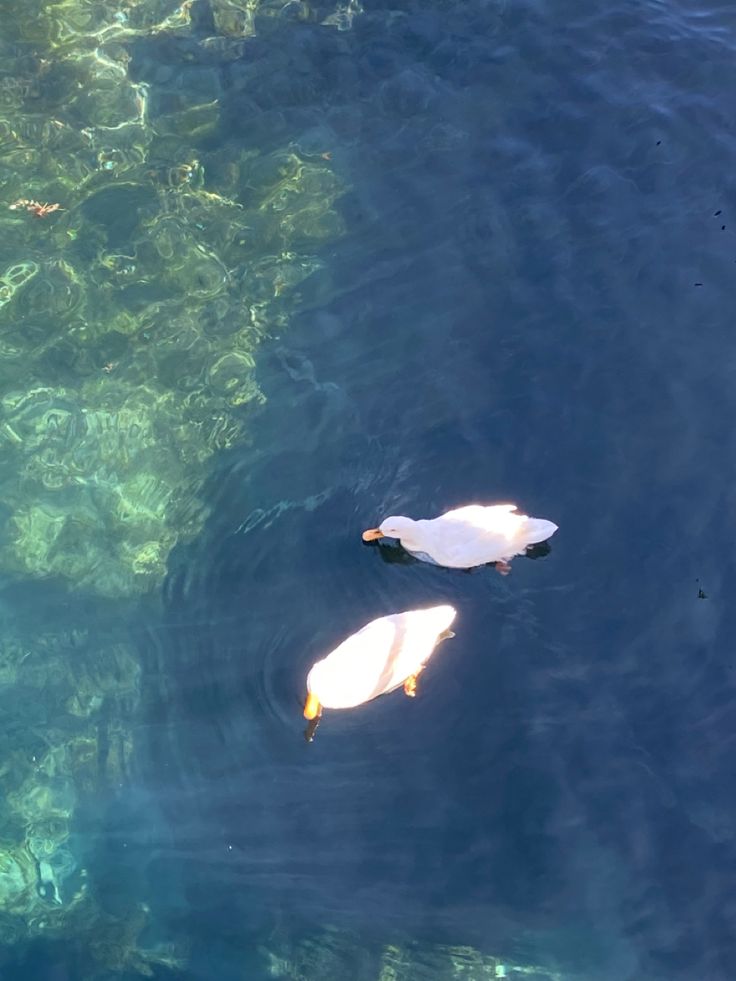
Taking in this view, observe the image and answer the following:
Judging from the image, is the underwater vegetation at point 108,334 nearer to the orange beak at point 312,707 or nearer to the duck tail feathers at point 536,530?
the orange beak at point 312,707

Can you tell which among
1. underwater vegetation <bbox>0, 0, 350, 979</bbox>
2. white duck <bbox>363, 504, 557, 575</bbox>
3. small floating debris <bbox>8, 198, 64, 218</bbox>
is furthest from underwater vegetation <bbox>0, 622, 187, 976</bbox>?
small floating debris <bbox>8, 198, 64, 218</bbox>

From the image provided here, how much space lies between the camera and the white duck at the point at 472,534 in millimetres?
8070

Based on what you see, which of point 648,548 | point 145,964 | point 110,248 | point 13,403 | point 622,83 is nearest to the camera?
point 145,964

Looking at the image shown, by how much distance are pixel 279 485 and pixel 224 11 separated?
6686mm

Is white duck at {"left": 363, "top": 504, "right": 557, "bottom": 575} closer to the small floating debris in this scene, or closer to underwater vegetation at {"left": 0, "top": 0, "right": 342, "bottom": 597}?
underwater vegetation at {"left": 0, "top": 0, "right": 342, "bottom": 597}

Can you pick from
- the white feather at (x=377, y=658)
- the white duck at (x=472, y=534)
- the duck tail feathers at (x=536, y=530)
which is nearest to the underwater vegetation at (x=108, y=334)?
the white feather at (x=377, y=658)

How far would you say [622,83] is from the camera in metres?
11.3

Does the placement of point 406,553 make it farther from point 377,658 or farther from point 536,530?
point 377,658

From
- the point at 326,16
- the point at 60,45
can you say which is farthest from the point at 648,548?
the point at 60,45

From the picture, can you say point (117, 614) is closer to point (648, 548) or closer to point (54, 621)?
point (54, 621)

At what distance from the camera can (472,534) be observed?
26.5ft

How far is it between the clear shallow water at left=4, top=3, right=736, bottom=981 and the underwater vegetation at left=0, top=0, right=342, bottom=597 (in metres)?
0.30

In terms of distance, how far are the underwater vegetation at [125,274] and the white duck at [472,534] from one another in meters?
2.13

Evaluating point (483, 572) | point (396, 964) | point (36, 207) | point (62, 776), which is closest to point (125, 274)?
point (36, 207)
